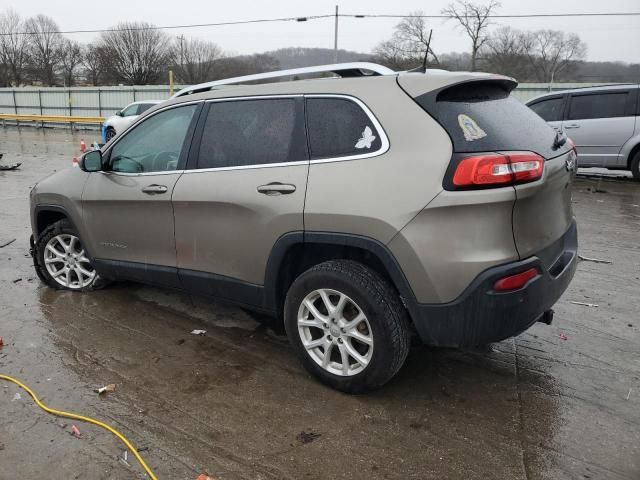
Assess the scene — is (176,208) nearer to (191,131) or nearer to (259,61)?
(191,131)

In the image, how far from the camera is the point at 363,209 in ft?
9.50

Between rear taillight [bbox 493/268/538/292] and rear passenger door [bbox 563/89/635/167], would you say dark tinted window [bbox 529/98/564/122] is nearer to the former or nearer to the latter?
rear passenger door [bbox 563/89/635/167]

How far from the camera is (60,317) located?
435 cm

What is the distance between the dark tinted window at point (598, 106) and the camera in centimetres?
1096

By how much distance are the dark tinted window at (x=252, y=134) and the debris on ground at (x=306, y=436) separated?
1561 mm

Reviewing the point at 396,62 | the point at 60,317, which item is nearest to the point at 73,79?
the point at 396,62

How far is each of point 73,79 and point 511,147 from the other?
81387 millimetres

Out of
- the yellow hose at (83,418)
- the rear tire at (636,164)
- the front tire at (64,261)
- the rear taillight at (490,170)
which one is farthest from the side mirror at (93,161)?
the rear tire at (636,164)

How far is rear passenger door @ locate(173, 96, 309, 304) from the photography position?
10.7 ft

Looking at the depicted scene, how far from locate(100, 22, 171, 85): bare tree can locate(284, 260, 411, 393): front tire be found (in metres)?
72.5

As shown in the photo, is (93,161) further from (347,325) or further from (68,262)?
(347,325)

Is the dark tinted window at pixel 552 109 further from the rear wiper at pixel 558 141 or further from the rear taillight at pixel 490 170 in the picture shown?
the rear taillight at pixel 490 170

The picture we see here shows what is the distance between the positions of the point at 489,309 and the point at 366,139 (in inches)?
44.4

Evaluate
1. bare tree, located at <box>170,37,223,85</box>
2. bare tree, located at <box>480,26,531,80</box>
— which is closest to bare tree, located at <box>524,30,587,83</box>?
bare tree, located at <box>480,26,531,80</box>
